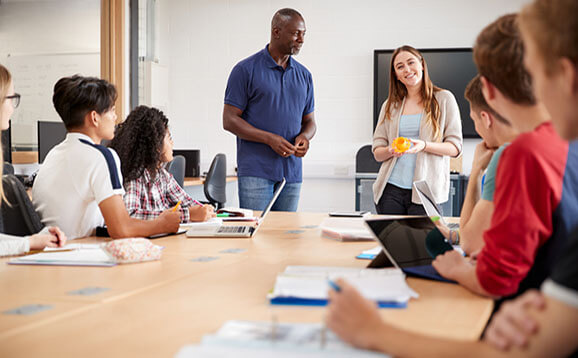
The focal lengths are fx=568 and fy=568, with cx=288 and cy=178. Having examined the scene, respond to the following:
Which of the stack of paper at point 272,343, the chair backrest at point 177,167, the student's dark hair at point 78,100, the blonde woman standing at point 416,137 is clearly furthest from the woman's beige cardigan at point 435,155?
the chair backrest at point 177,167

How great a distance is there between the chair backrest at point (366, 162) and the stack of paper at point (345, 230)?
9.29 feet

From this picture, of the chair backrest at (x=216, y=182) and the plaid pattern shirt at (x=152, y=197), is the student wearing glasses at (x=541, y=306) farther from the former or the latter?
the chair backrest at (x=216, y=182)

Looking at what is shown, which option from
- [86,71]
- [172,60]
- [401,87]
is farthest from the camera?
[172,60]

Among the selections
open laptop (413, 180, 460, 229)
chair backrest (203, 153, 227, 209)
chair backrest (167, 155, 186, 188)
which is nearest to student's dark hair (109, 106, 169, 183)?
open laptop (413, 180, 460, 229)

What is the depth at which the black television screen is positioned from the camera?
5062 millimetres

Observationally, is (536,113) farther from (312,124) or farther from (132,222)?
(312,124)

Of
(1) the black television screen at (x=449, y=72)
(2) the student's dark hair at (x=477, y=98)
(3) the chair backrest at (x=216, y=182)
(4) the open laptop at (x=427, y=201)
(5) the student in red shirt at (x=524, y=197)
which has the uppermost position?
(1) the black television screen at (x=449, y=72)

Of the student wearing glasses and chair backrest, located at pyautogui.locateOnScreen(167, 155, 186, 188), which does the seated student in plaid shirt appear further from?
chair backrest, located at pyautogui.locateOnScreen(167, 155, 186, 188)

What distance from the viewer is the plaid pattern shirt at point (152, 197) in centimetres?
238

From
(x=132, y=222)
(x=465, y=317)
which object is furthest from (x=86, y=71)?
(x=465, y=317)

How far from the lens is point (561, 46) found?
72 cm

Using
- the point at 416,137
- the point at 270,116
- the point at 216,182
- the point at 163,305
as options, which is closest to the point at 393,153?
the point at 416,137

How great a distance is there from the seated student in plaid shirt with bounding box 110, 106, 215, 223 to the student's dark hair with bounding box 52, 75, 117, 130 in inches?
15.9

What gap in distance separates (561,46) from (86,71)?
16.5 ft
